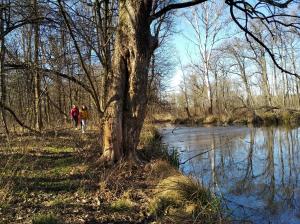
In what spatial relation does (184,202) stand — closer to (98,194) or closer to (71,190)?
(98,194)

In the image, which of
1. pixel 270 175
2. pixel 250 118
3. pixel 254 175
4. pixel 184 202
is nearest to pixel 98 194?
pixel 184 202

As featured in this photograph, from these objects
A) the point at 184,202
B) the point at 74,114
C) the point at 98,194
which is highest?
the point at 74,114

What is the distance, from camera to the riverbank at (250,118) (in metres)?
32.8

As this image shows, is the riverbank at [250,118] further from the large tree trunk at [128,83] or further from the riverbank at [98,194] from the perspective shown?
the riverbank at [98,194]

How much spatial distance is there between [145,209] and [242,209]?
9.16ft

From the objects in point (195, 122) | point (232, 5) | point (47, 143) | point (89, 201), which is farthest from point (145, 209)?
point (195, 122)

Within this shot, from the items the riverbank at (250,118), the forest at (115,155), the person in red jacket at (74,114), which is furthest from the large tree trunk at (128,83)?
the riverbank at (250,118)

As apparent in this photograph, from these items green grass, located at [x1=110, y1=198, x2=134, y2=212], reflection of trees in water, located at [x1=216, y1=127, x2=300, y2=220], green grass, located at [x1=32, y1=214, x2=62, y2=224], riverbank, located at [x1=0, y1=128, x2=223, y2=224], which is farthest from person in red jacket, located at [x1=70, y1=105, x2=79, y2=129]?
green grass, located at [x1=32, y1=214, x2=62, y2=224]

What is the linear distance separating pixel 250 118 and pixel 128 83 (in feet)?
84.1

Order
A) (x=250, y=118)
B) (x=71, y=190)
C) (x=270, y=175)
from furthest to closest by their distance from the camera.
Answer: (x=250, y=118)
(x=270, y=175)
(x=71, y=190)

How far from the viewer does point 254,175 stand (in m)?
12.5

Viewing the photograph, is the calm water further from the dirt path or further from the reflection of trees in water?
the dirt path

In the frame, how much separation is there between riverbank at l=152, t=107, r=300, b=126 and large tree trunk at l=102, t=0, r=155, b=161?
819 inches

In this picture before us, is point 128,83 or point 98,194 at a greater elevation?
point 128,83
